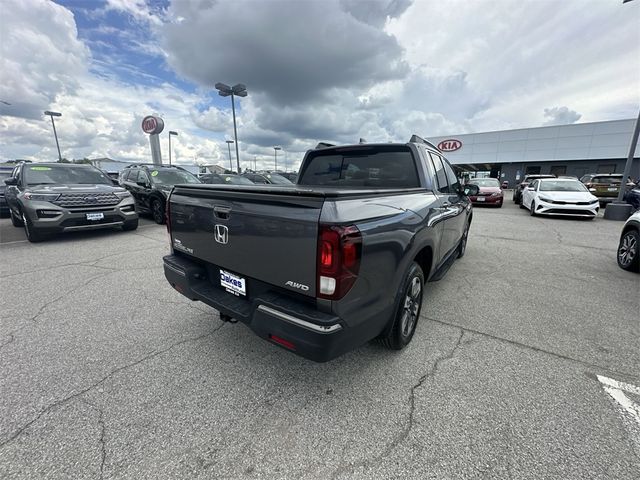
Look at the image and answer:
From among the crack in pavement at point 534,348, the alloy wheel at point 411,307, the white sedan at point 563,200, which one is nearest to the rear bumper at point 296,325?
the alloy wheel at point 411,307

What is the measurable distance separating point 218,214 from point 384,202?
1310 millimetres

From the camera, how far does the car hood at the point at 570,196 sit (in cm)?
1041

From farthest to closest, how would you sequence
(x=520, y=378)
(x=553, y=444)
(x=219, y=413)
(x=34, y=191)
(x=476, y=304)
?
(x=34, y=191) < (x=476, y=304) < (x=520, y=378) < (x=219, y=413) < (x=553, y=444)

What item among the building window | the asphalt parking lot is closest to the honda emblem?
the asphalt parking lot

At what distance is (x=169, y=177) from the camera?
31.6 ft

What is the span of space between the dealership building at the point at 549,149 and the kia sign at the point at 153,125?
3313cm

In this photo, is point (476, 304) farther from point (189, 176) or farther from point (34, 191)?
point (189, 176)

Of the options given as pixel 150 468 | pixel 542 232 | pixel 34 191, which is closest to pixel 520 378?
pixel 150 468

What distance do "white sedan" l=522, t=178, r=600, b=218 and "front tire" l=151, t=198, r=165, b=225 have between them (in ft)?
44.6

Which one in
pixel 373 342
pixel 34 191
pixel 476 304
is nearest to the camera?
pixel 373 342

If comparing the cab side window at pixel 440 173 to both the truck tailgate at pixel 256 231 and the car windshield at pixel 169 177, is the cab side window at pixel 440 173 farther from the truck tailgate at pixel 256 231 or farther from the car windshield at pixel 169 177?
the car windshield at pixel 169 177

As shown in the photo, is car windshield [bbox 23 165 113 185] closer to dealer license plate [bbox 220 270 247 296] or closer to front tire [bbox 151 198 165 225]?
front tire [bbox 151 198 165 225]

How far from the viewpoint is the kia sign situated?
25.7 metres

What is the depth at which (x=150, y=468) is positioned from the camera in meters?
1.62
